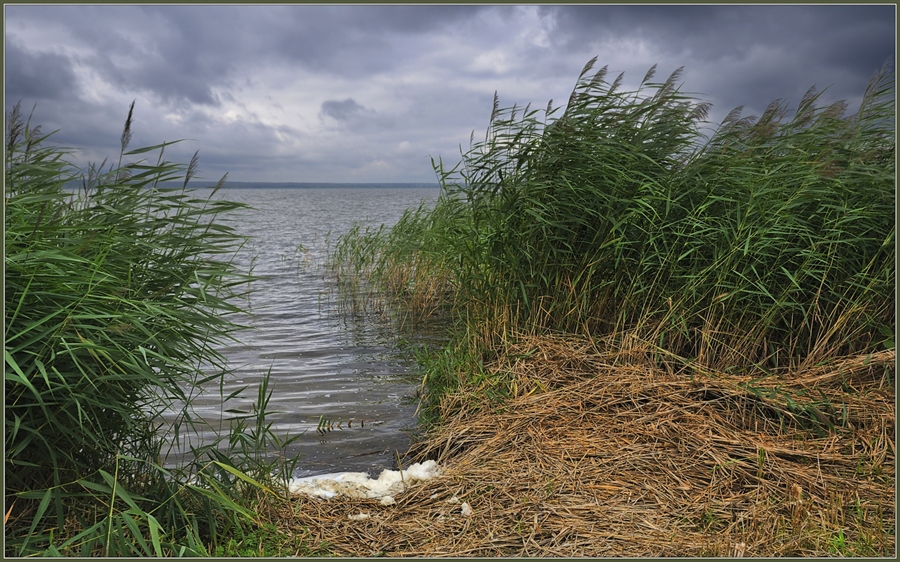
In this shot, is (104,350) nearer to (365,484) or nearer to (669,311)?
(365,484)

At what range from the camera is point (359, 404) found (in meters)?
6.57

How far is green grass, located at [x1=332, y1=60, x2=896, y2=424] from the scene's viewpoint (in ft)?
16.7

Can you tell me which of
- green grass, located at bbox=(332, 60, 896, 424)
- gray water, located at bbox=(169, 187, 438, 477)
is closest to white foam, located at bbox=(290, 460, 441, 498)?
gray water, located at bbox=(169, 187, 438, 477)

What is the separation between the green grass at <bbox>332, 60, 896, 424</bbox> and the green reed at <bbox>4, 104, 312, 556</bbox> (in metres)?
2.38

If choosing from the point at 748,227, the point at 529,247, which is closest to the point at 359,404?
the point at 529,247

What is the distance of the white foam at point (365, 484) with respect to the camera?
4047mm

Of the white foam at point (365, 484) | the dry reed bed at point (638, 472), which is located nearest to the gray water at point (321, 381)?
the white foam at point (365, 484)

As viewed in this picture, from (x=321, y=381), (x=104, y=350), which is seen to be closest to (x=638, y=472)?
(x=104, y=350)

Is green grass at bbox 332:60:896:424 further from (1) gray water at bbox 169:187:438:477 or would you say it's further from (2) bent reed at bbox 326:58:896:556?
Answer: (1) gray water at bbox 169:187:438:477

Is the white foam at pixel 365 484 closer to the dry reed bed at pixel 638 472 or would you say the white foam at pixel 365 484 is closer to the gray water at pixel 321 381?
the dry reed bed at pixel 638 472

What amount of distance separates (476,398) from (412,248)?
18.8 ft

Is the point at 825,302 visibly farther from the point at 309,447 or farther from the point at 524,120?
the point at 309,447

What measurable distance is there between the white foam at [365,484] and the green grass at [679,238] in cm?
129

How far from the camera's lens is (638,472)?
152 inches
